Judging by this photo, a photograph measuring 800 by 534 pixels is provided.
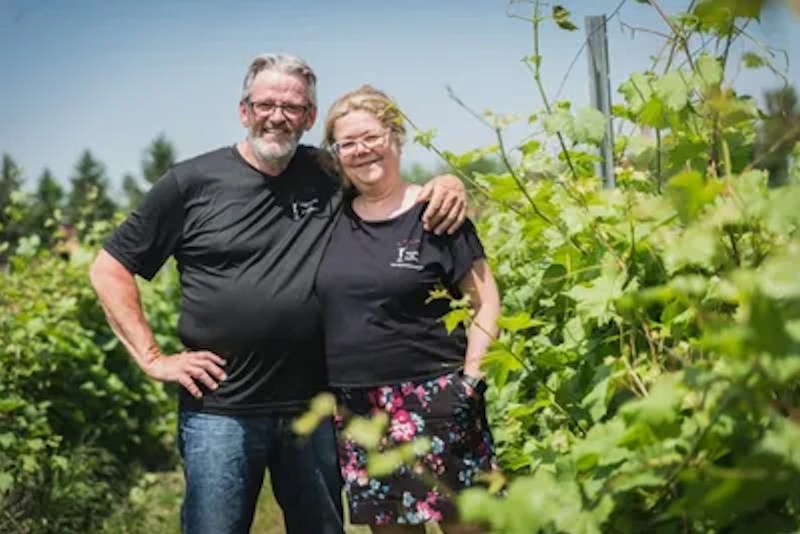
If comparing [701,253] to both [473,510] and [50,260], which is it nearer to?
[473,510]

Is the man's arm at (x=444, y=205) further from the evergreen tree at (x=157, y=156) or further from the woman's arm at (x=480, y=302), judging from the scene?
the evergreen tree at (x=157, y=156)

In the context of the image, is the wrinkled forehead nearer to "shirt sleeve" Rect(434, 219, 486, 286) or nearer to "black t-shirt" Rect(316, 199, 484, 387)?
"black t-shirt" Rect(316, 199, 484, 387)

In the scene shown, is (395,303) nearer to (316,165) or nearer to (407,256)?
(407,256)

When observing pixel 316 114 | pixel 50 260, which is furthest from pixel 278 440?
pixel 50 260

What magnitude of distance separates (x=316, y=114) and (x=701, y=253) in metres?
2.32

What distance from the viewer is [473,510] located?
1.33 metres

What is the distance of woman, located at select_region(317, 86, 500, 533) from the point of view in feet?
10.2

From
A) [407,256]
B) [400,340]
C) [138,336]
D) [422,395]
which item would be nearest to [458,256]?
[407,256]

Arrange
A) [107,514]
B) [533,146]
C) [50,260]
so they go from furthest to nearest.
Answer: [50,260]
[107,514]
[533,146]

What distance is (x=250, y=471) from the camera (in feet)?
11.4

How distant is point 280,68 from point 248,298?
723 mm

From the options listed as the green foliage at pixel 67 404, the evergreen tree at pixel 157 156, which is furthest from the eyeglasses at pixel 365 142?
the evergreen tree at pixel 157 156

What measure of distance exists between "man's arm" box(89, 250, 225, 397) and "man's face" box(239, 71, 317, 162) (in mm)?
582

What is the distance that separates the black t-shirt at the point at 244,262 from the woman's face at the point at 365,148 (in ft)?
0.83
